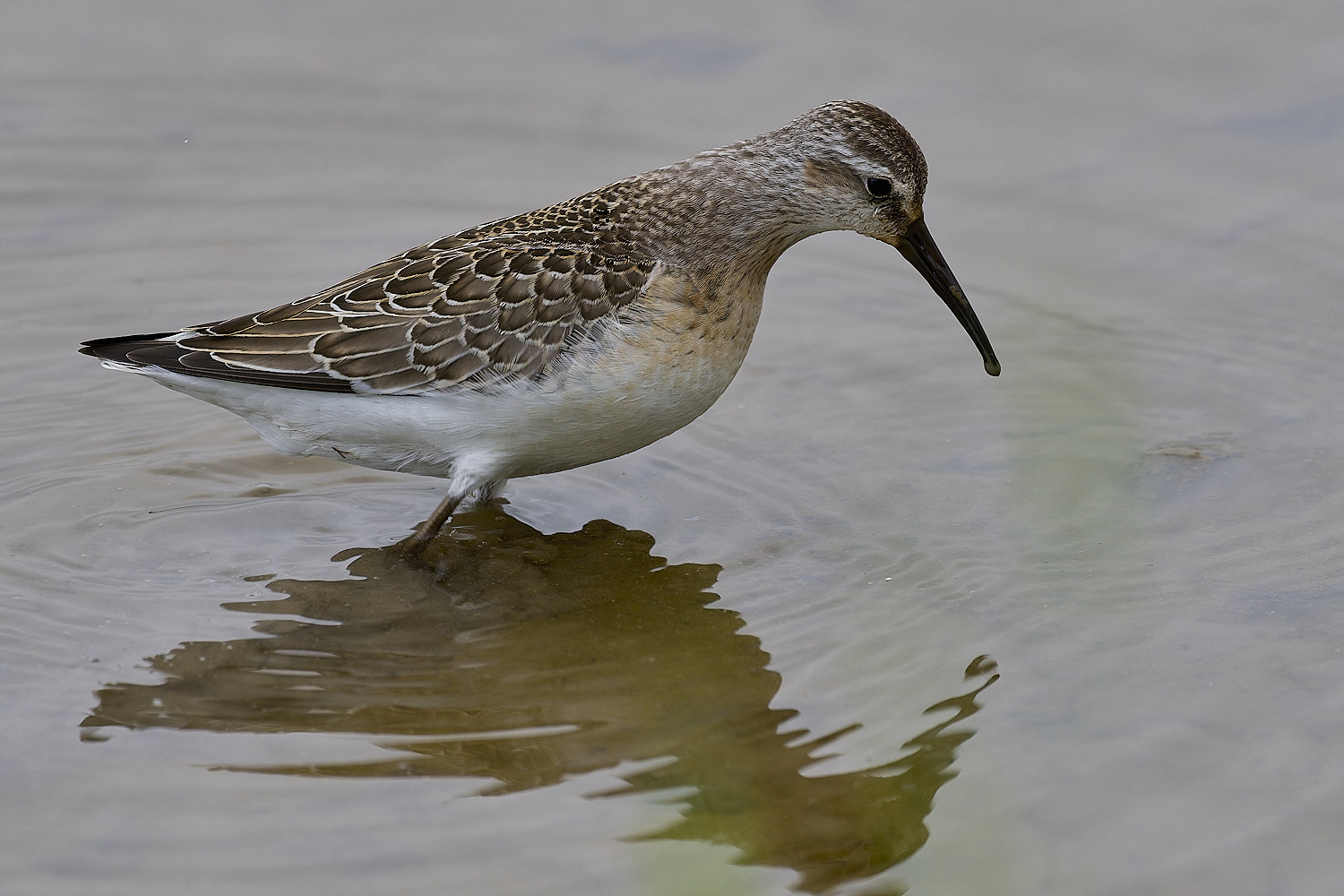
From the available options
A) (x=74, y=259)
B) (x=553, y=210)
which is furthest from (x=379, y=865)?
(x=74, y=259)

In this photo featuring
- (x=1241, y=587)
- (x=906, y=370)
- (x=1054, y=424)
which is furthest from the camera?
(x=906, y=370)

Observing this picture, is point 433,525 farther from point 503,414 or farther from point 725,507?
point 725,507

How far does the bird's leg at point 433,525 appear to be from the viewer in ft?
24.5

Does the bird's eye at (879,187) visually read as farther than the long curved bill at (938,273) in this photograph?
No

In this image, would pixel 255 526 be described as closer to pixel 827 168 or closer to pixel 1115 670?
pixel 827 168

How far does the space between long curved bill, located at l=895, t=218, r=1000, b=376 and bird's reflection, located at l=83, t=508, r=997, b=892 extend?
195 centimetres

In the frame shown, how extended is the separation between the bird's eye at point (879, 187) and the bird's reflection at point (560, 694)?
6.61ft

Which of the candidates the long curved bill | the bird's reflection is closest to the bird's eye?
the long curved bill

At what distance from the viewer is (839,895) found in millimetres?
5137

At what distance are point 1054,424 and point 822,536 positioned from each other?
5.88ft

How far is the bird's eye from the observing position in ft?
24.8

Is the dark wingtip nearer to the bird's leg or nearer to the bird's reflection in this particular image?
the bird's reflection

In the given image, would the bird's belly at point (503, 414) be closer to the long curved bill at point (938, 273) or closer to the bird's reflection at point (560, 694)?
the bird's reflection at point (560, 694)

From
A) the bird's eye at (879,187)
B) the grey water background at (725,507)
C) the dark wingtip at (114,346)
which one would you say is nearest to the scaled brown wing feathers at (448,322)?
the dark wingtip at (114,346)
